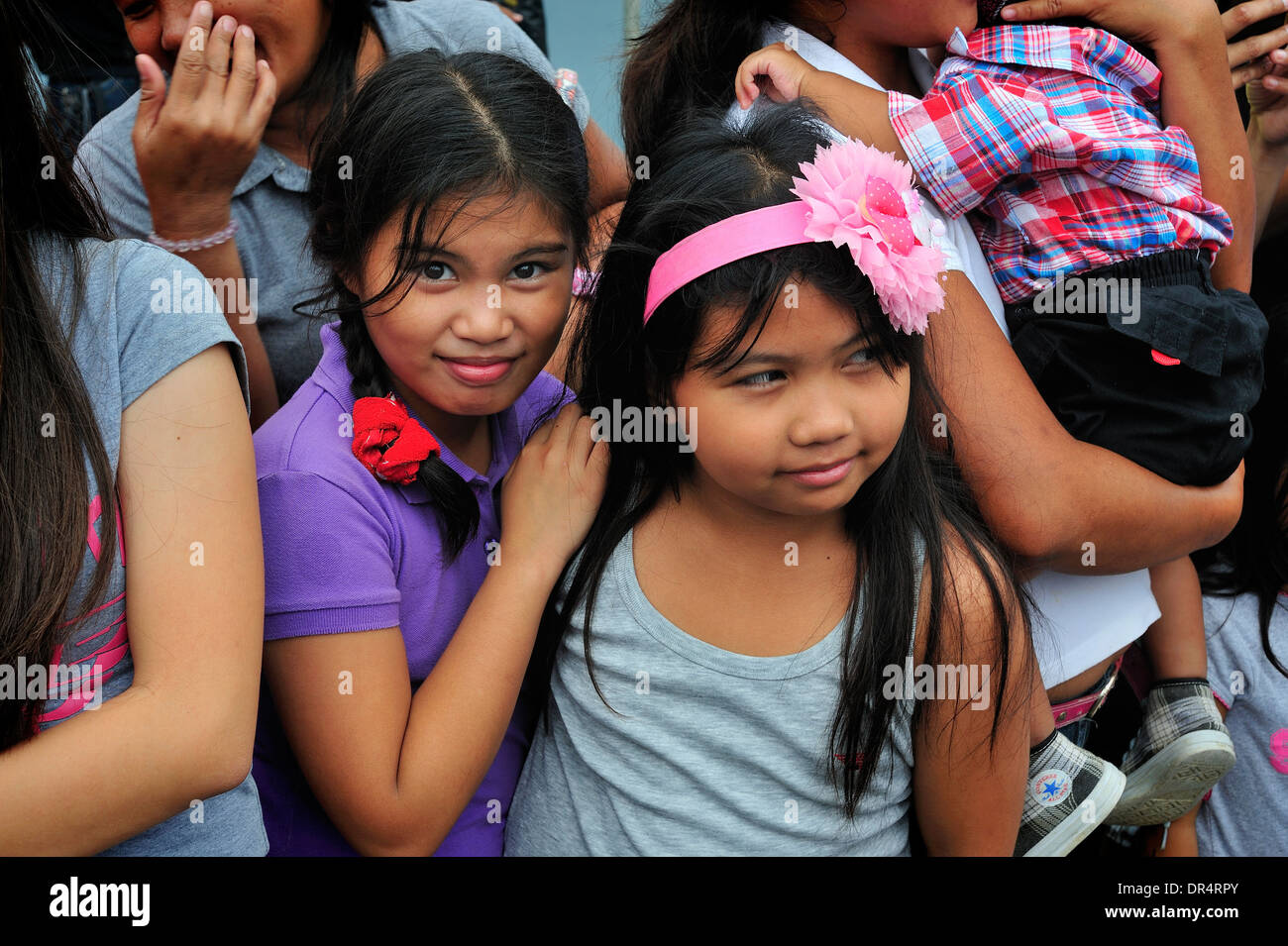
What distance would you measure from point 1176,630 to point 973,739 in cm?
91

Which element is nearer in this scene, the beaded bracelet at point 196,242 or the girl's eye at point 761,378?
the girl's eye at point 761,378

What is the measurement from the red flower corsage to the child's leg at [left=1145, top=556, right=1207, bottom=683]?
154 cm

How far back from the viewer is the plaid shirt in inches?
67.7

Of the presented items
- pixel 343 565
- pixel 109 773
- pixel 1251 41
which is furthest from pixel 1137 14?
pixel 109 773

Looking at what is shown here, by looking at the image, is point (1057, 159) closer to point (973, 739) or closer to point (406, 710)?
point (973, 739)

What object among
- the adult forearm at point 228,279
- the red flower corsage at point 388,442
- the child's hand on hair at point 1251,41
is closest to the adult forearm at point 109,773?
the red flower corsage at point 388,442

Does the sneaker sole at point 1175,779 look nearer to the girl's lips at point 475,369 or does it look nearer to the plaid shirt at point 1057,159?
the plaid shirt at point 1057,159

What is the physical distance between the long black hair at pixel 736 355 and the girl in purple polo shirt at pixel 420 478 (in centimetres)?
7

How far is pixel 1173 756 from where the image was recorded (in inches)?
80.5

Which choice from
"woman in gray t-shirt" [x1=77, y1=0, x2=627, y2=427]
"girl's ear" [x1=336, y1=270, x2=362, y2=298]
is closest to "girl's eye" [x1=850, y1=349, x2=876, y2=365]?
"girl's ear" [x1=336, y1=270, x2=362, y2=298]

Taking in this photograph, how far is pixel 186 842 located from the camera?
1.34 meters

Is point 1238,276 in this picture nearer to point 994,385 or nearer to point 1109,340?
point 1109,340

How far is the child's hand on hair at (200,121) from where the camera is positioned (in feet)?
6.15

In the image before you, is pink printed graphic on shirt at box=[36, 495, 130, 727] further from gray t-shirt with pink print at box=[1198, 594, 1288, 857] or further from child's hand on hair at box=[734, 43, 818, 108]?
gray t-shirt with pink print at box=[1198, 594, 1288, 857]
